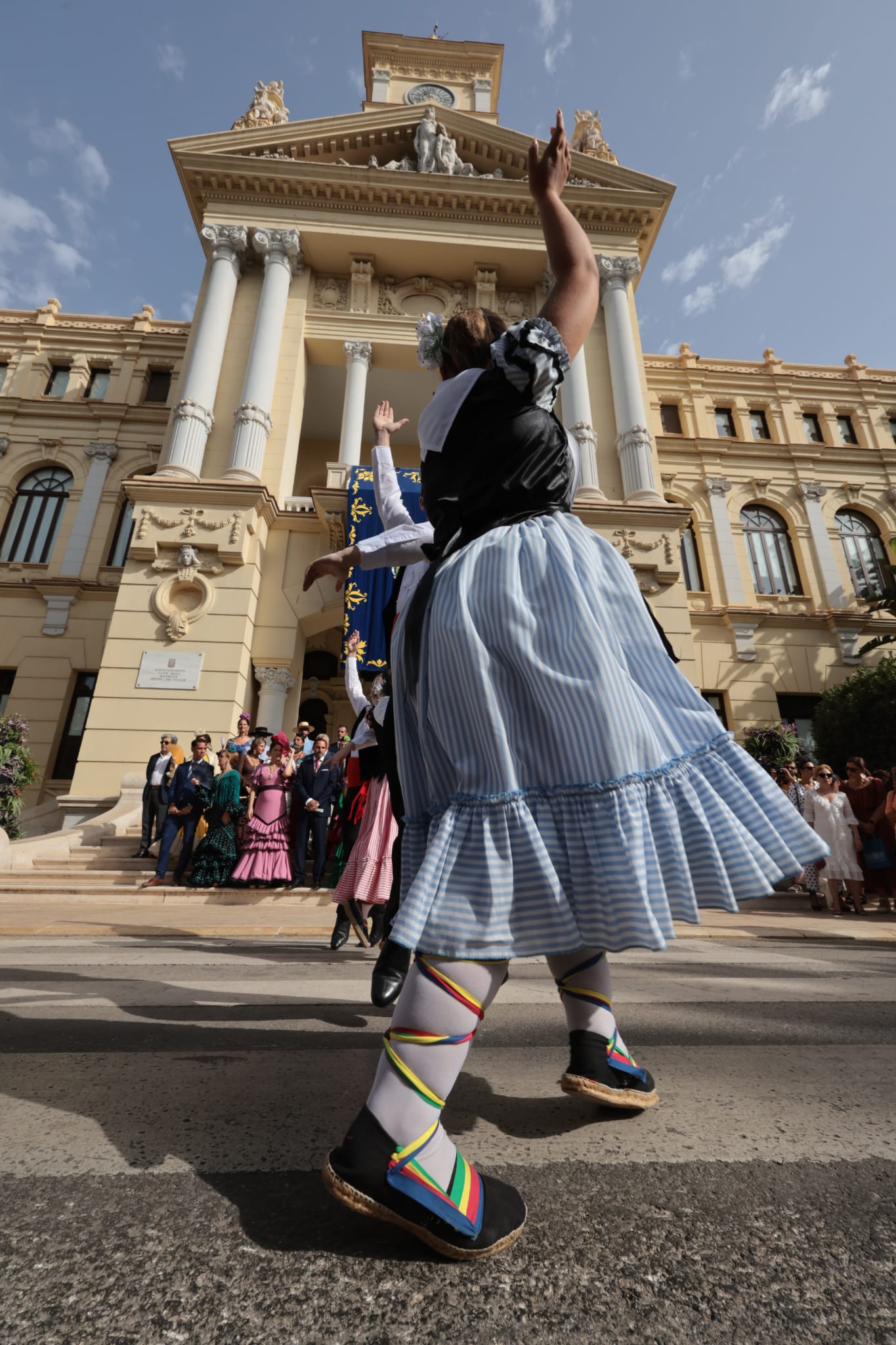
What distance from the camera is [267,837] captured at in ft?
25.7

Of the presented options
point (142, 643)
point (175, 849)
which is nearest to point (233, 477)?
point (142, 643)

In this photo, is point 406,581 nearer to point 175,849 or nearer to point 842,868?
point 842,868

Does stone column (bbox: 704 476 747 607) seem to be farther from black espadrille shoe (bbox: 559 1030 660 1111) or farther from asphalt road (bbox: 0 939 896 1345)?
black espadrille shoe (bbox: 559 1030 660 1111)

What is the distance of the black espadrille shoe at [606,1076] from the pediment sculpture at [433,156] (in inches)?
783

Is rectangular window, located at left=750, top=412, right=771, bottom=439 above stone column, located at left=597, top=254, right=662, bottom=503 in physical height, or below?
above

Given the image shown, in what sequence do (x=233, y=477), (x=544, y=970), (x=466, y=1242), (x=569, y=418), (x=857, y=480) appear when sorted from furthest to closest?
(x=857, y=480), (x=569, y=418), (x=233, y=477), (x=544, y=970), (x=466, y=1242)

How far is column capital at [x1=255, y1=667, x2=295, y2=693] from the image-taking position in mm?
12930

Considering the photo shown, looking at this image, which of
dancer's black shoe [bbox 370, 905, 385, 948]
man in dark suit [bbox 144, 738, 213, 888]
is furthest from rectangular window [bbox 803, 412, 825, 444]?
dancer's black shoe [bbox 370, 905, 385, 948]

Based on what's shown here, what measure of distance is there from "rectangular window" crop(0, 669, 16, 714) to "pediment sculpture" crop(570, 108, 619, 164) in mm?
20778

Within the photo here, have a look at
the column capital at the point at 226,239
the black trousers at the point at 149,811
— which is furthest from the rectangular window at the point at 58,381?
the black trousers at the point at 149,811

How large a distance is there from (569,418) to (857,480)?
1190cm

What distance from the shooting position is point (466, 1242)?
2.58ft

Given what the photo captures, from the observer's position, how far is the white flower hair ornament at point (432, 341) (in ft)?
5.58

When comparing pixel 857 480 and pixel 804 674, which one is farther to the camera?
pixel 857 480
